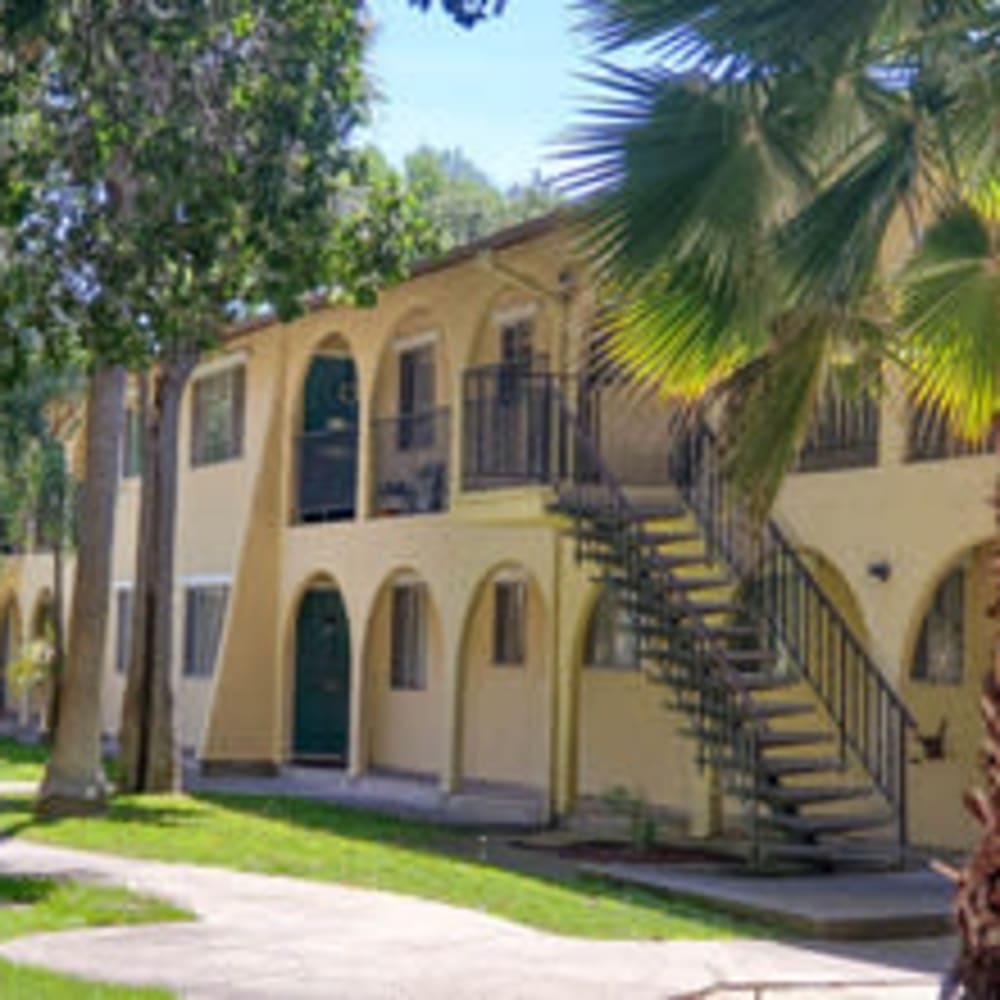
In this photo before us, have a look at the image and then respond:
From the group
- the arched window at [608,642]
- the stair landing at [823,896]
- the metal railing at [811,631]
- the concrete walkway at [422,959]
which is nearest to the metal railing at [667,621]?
the metal railing at [811,631]

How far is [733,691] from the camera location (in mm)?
14797

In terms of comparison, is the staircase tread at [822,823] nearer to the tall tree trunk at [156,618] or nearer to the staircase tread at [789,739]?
the staircase tread at [789,739]

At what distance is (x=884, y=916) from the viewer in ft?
40.0

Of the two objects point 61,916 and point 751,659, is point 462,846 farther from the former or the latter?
point 61,916

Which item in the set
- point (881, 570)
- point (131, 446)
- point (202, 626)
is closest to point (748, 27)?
point (881, 570)

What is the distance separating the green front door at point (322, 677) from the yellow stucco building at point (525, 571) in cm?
3

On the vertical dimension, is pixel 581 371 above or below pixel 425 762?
above

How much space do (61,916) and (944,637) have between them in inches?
325

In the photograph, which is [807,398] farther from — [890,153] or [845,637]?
[845,637]

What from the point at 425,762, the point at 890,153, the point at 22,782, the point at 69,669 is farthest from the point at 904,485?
the point at 22,782

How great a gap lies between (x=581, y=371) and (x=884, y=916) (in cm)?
719

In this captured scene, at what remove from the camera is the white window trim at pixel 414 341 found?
2372 cm

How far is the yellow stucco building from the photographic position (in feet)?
50.3

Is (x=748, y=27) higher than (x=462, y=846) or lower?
higher
